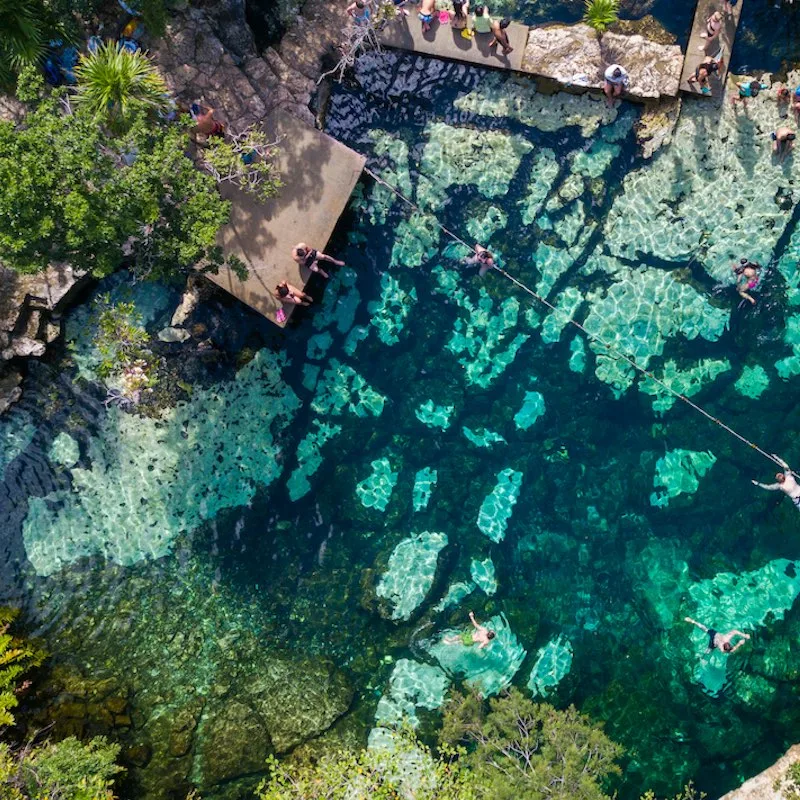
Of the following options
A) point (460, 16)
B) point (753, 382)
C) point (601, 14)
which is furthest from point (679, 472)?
point (460, 16)

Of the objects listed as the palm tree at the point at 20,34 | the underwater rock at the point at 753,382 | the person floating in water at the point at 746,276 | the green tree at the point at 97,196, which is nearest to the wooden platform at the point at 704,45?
the person floating in water at the point at 746,276

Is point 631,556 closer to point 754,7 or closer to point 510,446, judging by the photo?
point 510,446

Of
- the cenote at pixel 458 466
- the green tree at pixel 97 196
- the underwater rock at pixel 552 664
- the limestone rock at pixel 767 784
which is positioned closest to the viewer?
the green tree at pixel 97 196

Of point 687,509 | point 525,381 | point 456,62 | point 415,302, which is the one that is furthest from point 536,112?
point 687,509

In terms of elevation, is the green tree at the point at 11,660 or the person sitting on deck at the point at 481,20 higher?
the person sitting on deck at the point at 481,20

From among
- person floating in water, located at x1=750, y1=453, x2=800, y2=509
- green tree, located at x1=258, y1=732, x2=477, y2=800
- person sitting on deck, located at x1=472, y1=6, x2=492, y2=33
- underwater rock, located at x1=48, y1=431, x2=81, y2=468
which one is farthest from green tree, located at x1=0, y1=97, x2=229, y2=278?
person floating in water, located at x1=750, y1=453, x2=800, y2=509

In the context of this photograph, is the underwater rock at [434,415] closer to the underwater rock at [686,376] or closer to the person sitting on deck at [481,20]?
the underwater rock at [686,376]

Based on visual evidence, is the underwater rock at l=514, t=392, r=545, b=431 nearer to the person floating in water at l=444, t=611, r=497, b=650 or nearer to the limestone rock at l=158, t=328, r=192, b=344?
the person floating in water at l=444, t=611, r=497, b=650

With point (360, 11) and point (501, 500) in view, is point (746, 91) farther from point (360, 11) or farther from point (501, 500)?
point (501, 500)
